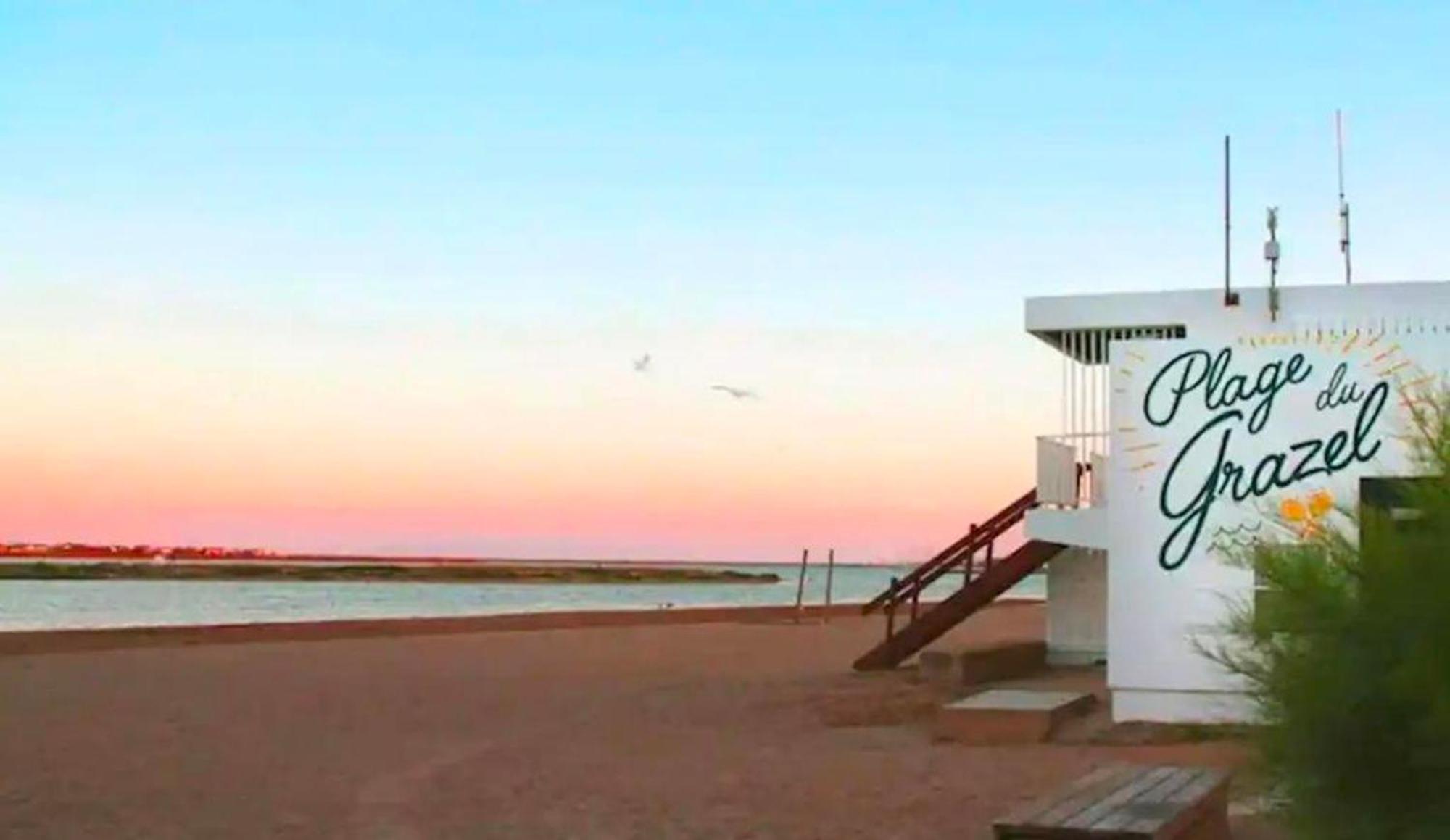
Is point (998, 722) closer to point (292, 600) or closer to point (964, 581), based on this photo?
point (964, 581)

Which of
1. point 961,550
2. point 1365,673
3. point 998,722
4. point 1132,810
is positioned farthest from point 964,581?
point 1365,673

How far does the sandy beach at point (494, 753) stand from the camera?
409 inches

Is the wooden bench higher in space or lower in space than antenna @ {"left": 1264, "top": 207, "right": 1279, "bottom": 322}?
lower

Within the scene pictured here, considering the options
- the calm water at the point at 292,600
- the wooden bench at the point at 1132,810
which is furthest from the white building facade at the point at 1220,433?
the calm water at the point at 292,600

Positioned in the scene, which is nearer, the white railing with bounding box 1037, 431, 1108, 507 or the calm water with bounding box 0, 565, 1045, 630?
the white railing with bounding box 1037, 431, 1108, 507

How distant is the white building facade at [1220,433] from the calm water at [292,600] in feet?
111

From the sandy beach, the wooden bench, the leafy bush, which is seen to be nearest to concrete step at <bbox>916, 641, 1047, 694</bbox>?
the sandy beach

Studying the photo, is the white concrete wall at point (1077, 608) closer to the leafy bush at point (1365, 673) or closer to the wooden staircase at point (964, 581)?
the wooden staircase at point (964, 581)

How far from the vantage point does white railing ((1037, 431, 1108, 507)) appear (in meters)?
17.0

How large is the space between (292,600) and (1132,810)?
2976 inches

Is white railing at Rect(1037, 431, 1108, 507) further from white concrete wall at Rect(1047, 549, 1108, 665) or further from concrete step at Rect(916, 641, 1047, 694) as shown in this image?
white concrete wall at Rect(1047, 549, 1108, 665)

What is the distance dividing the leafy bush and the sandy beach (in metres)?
4.34

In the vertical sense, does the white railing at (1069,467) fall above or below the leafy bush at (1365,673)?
above

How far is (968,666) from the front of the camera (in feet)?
60.7
